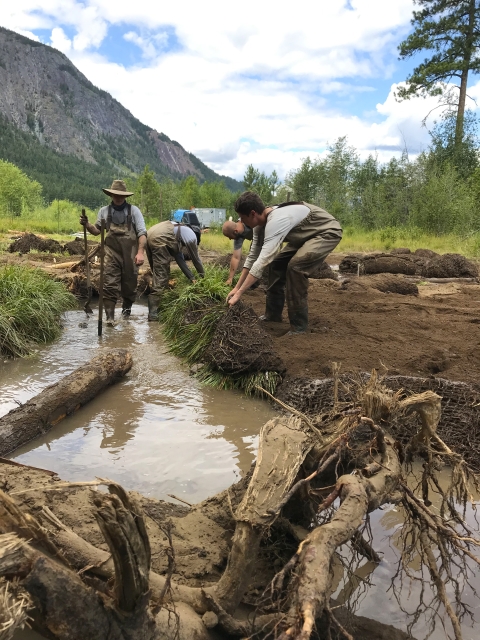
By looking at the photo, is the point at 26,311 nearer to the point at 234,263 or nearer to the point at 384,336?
the point at 234,263

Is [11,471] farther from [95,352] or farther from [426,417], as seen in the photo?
[95,352]

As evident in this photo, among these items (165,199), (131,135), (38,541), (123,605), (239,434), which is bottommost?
(239,434)

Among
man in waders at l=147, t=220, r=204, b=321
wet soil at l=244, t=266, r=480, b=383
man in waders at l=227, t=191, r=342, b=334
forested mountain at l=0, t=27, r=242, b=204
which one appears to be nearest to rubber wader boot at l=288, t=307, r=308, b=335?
man in waders at l=227, t=191, r=342, b=334

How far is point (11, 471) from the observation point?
272 cm

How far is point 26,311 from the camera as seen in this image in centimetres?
629

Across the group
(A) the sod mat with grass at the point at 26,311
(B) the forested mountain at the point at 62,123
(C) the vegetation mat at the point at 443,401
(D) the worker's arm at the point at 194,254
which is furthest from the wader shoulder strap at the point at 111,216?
(B) the forested mountain at the point at 62,123

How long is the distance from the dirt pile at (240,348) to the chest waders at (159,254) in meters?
2.79

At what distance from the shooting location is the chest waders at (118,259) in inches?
287

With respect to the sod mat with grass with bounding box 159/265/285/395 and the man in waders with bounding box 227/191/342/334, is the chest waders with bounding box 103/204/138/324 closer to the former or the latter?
the sod mat with grass with bounding box 159/265/285/395

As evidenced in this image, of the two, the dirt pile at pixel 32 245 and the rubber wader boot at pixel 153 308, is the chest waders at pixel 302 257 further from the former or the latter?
the dirt pile at pixel 32 245

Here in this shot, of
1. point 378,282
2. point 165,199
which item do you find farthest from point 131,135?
point 378,282

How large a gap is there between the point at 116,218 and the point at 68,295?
161cm

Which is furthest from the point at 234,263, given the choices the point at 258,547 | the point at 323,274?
the point at 258,547

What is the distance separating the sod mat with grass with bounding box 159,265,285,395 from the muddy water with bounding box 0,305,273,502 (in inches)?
6.6
